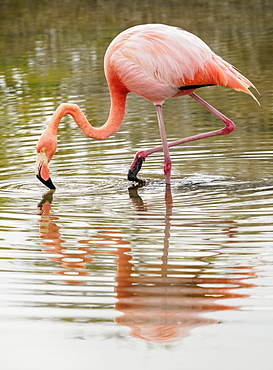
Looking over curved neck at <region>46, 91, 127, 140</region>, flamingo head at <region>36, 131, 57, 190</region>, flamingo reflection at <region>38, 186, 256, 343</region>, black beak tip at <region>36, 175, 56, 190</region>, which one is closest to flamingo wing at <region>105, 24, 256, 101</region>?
curved neck at <region>46, 91, 127, 140</region>

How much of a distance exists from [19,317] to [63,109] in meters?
3.32

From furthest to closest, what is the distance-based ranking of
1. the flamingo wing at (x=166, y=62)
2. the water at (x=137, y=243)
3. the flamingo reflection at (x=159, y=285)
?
the flamingo wing at (x=166, y=62)
the flamingo reflection at (x=159, y=285)
the water at (x=137, y=243)

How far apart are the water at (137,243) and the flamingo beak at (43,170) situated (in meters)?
0.14

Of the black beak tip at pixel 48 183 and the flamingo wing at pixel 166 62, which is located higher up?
the flamingo wing at pixel 166 62

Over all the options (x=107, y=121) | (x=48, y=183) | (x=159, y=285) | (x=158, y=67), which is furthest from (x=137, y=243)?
(x=107, y=121)

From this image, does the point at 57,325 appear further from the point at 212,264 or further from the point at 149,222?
the point at 149,222

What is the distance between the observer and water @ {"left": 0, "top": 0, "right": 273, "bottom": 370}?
346 cm

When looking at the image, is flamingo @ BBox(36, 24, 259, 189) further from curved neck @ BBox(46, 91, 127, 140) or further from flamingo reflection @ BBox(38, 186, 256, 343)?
flamingo reflection @ BBox(38, 186, 256, 343)

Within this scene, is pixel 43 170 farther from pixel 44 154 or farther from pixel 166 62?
pixel 166 62

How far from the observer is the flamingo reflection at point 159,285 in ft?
11.9

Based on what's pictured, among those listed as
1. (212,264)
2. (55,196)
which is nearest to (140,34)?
(55,196)

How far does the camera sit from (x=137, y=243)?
5047 millimetres

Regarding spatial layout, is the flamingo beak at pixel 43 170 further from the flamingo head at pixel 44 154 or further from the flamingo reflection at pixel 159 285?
the flamingo reflection at pixel 159 285

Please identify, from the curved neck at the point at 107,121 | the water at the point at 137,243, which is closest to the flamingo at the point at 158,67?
the curved neck at the point at 107,121
